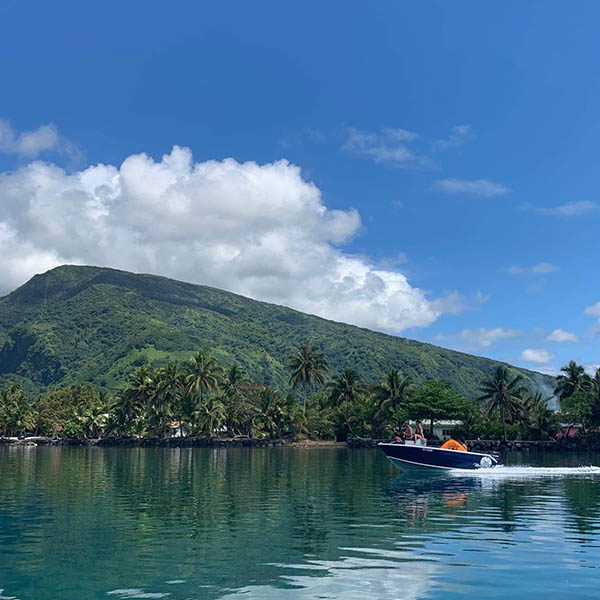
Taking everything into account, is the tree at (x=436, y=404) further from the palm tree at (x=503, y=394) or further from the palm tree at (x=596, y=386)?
the palm tree at (x=596, y=386)

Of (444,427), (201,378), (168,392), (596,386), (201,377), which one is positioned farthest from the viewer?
(444,427)

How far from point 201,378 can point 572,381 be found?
6998 cm

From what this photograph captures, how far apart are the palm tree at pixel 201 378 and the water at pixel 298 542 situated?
81.6 metres

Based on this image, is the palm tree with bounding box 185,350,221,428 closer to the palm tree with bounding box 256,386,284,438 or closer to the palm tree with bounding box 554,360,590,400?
the palm tree with bounding box 256,386,284,438

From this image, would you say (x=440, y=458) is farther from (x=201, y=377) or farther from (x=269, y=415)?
(x=201, y=377)

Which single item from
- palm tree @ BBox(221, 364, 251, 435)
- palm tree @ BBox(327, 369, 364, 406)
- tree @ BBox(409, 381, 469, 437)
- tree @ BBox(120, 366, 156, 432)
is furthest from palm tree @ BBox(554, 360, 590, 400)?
tree @ BBox(120, 366, 156, 432)

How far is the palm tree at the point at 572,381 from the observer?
110500 mm

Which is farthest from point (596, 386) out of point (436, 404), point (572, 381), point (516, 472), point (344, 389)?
point (516, 472)

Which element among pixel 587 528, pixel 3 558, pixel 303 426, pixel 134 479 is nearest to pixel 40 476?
pixel 134 479

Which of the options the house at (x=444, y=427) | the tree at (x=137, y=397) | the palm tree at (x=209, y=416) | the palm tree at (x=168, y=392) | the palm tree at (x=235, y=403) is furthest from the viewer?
the palm tree at (x=235, y=403)

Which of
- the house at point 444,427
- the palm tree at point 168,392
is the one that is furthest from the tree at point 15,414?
the house at point 444,427

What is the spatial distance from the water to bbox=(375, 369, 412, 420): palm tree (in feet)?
253

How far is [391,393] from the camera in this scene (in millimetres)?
114500

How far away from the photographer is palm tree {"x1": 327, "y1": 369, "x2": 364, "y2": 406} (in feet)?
417
